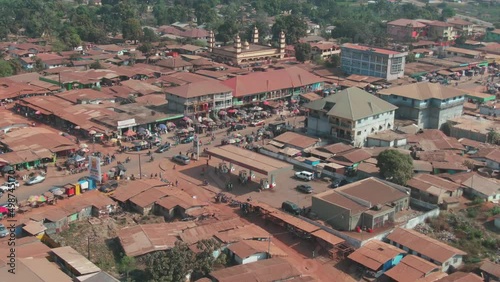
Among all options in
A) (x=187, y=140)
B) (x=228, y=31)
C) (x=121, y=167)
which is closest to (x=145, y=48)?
(x=228, y=31)

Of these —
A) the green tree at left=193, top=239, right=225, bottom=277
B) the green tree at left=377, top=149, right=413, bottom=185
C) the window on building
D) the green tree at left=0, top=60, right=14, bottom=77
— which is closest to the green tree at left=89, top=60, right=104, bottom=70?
the green tree at left=0, top=60, right=14, bottom=77

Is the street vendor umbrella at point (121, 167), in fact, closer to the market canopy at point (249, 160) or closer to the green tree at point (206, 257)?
the market canopy at point (249, 160)

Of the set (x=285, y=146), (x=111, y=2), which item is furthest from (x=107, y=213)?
(x=111, y=2)

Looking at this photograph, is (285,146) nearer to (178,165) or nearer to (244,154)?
(244,154)

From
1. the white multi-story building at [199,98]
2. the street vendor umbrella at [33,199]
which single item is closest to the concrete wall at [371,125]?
the white multi-story building at [199,98]

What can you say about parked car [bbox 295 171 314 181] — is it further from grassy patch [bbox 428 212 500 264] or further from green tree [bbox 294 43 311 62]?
green tree [bbox 294 43 311 62]

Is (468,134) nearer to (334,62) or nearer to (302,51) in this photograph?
(334,62)

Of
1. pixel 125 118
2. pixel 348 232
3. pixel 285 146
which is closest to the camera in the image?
pixel 348 232
